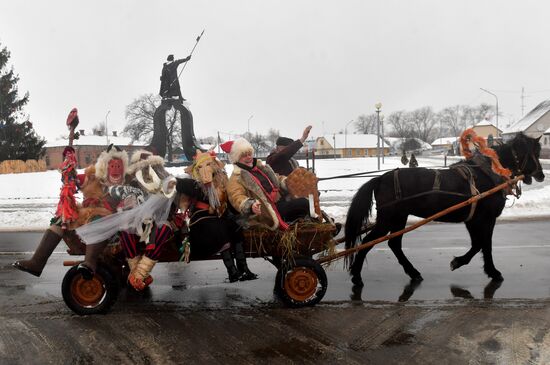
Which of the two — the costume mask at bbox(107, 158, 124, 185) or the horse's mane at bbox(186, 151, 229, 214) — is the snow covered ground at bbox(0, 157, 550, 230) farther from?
the horse's mane at bbox(186, 151, 229, 214)

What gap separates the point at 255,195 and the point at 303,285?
1089mm

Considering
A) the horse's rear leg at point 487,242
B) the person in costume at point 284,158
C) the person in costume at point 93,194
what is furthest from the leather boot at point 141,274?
the horse's rear leg at point 487,242

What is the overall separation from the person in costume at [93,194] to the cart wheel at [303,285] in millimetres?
2004

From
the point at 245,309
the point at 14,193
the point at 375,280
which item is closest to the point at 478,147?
the point at 375,280

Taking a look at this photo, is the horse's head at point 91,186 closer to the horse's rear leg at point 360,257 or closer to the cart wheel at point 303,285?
the cart wheel at point 303,285

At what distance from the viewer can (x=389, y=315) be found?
485 cm

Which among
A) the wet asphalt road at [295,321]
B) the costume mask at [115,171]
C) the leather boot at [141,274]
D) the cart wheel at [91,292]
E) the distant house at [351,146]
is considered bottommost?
the wet asphalt road at [295,321]

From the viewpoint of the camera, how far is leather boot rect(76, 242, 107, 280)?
4875 mm

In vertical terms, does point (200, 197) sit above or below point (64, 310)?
above

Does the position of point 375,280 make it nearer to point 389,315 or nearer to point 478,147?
point 389,315

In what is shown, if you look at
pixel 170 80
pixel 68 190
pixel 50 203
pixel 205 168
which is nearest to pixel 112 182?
pixel 68 190

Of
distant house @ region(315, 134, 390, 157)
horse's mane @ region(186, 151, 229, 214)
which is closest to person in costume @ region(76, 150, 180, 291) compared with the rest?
horse's mane @ region(186, 151, 229, 214)

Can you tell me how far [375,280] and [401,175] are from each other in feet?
4.64

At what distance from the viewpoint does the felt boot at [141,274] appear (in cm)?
476
